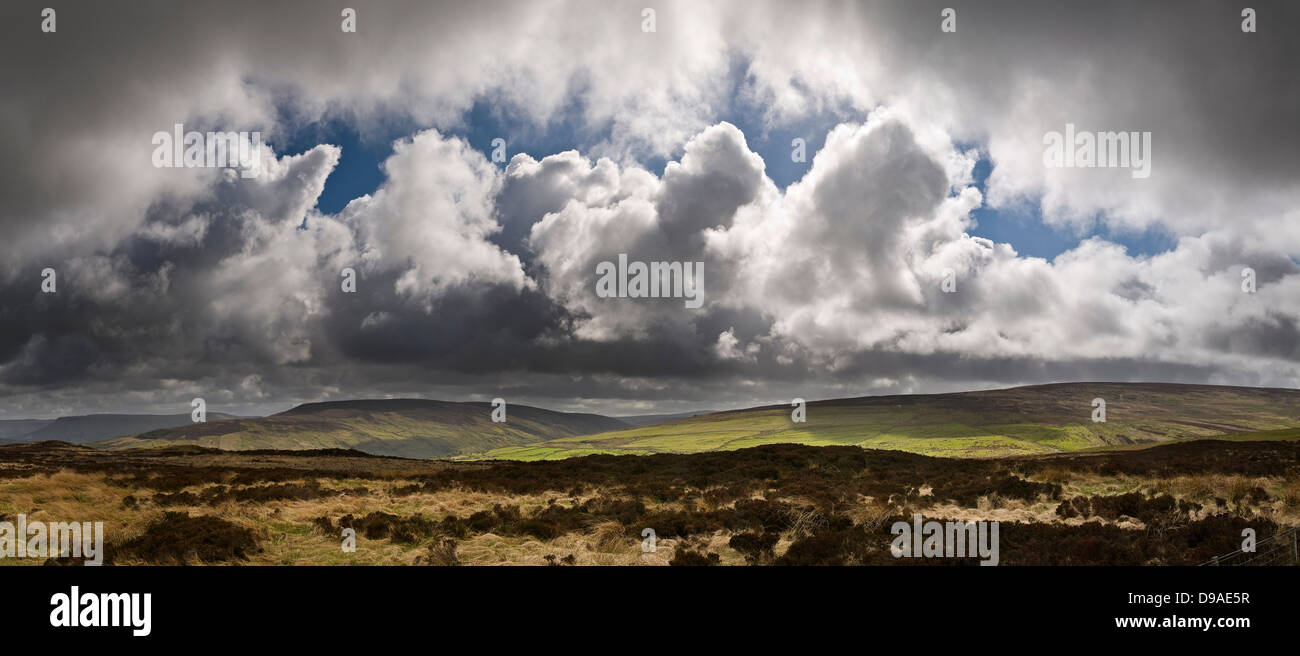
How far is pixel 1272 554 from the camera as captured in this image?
13883 mm

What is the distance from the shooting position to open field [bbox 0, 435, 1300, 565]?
51.7 ft

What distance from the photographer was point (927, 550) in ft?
49.9

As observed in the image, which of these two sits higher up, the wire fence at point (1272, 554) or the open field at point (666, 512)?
the wire fence at point (1272, 554)

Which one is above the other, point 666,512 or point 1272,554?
point 1272,554

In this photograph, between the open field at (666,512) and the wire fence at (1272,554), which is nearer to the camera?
the wire fence at (1272,554)

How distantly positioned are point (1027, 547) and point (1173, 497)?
979 cm

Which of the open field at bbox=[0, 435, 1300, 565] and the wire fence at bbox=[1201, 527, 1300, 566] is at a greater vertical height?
the wire fence at bbox=[1201, 527, 1300, 566]

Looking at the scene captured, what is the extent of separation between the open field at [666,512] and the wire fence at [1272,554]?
1.76 ft

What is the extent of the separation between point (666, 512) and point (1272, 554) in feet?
54.3

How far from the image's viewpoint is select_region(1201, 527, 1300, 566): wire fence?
1333cm

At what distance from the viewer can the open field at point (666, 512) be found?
15.8 metres

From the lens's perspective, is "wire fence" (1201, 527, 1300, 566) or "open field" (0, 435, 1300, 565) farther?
"open field" (0, 435, 1300, 565)

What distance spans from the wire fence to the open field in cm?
54
